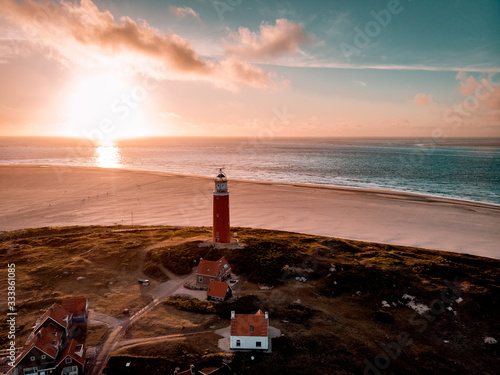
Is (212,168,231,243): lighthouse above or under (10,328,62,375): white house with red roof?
above

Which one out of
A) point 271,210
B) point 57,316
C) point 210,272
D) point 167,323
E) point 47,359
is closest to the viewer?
point 47,359

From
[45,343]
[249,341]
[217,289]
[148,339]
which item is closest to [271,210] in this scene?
[217,289]

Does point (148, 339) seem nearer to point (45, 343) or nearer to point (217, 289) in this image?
point (45, 343)

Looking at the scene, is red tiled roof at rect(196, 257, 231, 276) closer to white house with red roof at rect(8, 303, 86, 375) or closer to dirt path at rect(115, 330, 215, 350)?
dirt path at rect(115, 330, 215, 350)

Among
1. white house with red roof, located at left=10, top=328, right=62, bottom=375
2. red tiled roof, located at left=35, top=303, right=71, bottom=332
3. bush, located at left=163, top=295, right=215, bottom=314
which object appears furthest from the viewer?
bush, located at left=163, top=295, right=215, bottom=314

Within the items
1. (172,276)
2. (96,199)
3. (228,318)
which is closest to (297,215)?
(172,276)

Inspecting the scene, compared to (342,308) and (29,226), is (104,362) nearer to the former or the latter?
(342,308)

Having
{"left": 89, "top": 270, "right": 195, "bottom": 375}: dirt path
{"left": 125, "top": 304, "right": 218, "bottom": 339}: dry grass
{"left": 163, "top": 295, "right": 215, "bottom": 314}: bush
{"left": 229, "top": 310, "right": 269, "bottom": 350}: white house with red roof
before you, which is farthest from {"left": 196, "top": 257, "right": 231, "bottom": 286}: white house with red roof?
{"left": 229, "top": 310, "right": 269, "bottom": 350}: white house with red roof
